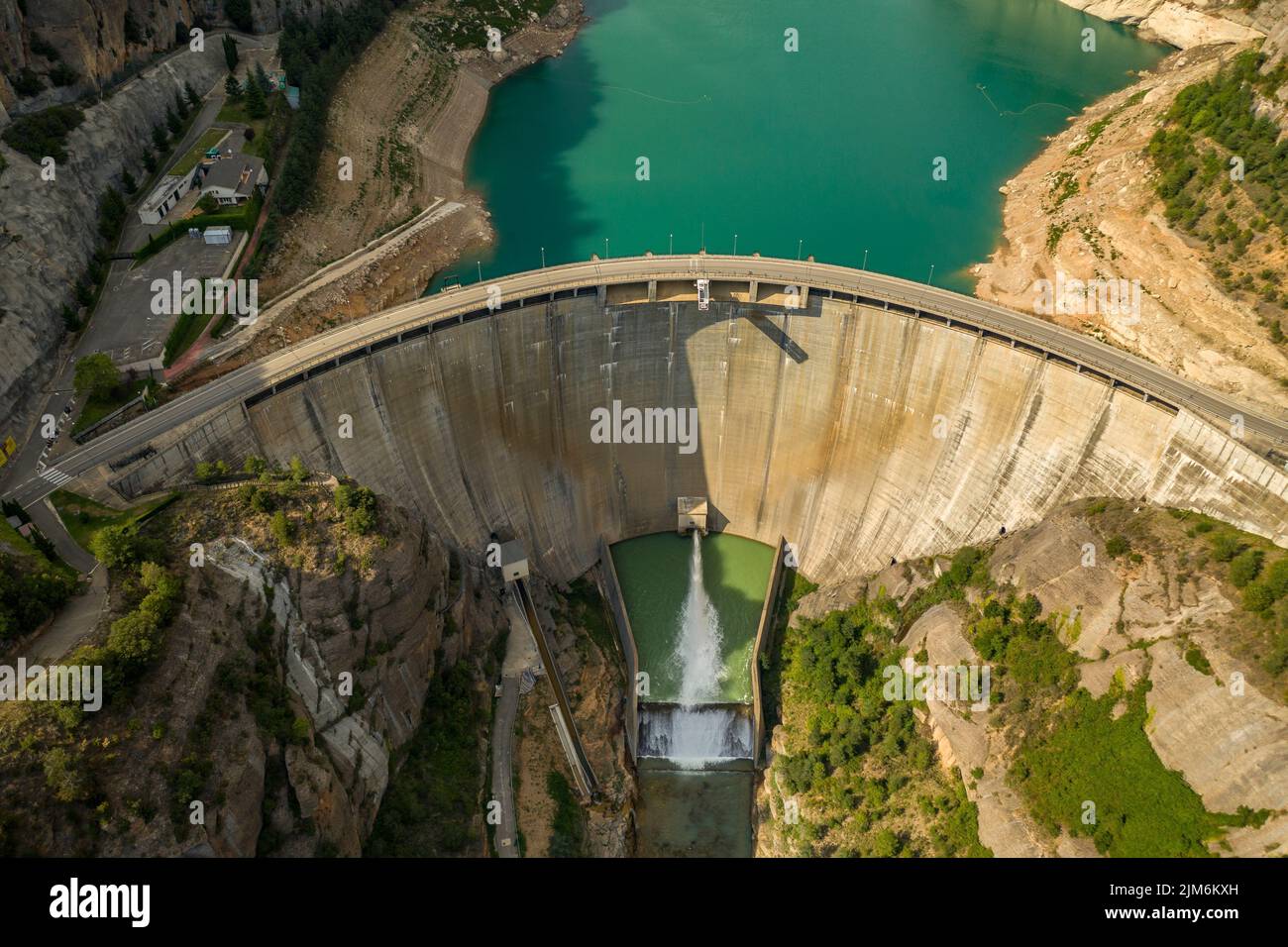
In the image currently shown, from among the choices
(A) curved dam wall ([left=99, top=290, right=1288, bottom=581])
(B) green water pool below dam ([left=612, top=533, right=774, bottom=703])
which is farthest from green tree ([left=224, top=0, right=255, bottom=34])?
(B) green water pool below dam ([left=612, top=533, right=774, bottom=703])

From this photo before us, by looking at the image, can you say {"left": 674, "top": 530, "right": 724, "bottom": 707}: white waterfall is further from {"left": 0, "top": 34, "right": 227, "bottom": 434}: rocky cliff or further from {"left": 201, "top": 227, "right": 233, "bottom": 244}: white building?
{"left": 201, "top": 227, "right": 233, "bottom": 244}: white building

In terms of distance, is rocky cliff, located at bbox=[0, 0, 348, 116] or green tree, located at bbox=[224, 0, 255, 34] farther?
green tree, located at bbox=[224, 0, 255, 34]

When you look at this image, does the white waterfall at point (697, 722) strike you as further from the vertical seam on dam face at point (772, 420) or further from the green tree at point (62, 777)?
the green tree at point (62, 777)

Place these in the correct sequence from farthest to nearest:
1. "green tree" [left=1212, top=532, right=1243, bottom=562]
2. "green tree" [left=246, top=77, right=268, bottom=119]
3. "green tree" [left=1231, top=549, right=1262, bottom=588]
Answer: "green tree" [left=246, top=77, right=268, bottom=119] < "green tree" [left=1212, top=532, right=1243, bottom=562] < "green tree" [left=1231, top=549, right=1262, bottom=588]

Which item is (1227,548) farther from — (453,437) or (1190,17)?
(1190,17)

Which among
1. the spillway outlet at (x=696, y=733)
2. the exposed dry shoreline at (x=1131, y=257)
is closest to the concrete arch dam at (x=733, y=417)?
the spillway outlet at (x=696, y=733)

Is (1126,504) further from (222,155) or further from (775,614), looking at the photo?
(222,155)
